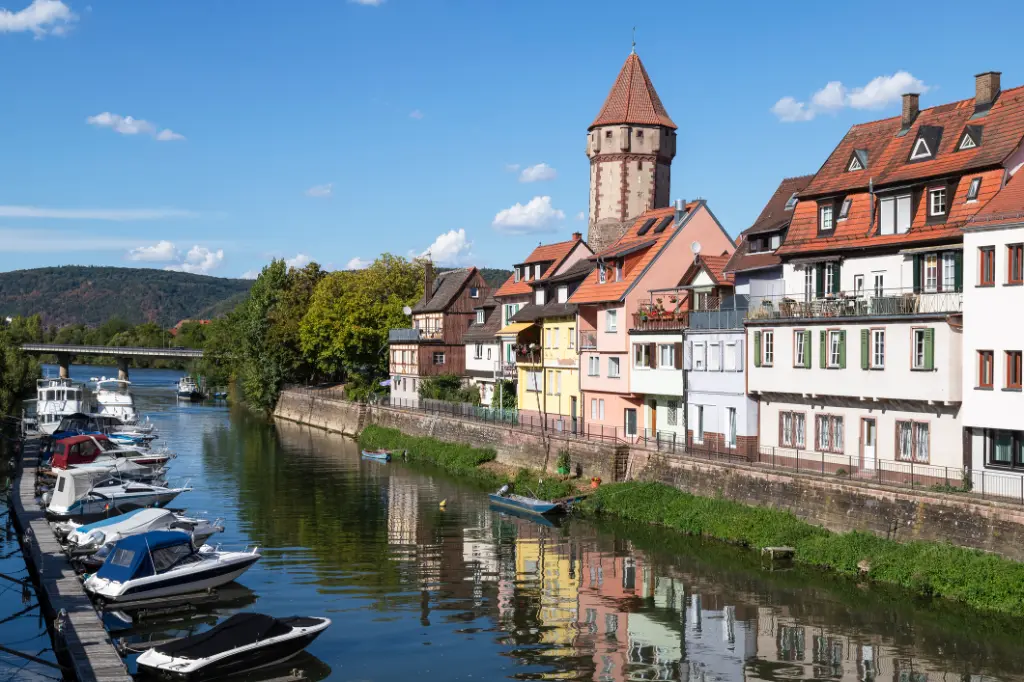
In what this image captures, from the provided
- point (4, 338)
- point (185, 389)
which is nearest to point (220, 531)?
point (4, 338)

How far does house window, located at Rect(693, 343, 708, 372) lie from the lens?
48188 mm

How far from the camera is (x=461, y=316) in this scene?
282 ft

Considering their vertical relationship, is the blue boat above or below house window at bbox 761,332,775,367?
below

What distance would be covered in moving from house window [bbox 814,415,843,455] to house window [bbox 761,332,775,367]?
10.6 ft

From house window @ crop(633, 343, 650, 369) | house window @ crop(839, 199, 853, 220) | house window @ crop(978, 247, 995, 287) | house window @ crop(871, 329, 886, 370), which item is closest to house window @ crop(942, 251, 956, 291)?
house window @ crop(871, 329, 886, 370)

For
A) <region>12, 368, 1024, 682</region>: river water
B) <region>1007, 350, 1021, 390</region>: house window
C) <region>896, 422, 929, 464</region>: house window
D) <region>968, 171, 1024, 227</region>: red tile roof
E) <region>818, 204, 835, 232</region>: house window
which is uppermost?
<region>818, 204, 835, 232</region>: house window

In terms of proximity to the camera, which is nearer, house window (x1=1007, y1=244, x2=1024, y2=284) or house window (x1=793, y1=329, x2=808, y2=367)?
house window (x1=1007, y1=244, x2=1024, y2=284)

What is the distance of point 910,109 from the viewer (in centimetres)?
4350

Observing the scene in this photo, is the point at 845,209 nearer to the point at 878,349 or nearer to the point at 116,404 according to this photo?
the point at 878,349

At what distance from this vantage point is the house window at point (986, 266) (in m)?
33.4

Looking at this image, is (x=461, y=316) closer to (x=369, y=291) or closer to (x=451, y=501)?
(x=369, y=291)

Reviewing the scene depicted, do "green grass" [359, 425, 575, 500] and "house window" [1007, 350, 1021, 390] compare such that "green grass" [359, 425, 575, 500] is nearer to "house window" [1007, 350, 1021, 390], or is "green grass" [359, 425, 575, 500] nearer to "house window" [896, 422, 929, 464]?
"house window" [896, 422, 929, 464]

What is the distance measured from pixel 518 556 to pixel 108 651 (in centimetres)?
1731

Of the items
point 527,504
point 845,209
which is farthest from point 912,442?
point 527,504
